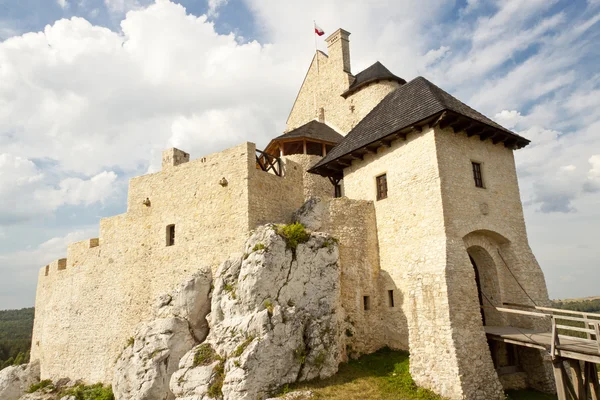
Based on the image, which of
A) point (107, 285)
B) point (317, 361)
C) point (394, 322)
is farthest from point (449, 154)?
point (107, 285)

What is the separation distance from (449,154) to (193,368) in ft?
35.7

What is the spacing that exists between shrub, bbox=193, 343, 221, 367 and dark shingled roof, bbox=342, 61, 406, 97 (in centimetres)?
1585

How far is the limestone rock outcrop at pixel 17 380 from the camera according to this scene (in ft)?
72.8

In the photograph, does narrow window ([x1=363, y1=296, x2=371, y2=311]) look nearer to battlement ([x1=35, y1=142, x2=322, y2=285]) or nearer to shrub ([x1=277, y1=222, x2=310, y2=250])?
shrub ([x1=277, y1=222, x2=310, y2=250])

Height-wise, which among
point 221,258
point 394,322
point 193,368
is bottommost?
point 193,368

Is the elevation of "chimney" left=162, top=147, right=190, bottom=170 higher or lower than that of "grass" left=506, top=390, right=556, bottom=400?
higher

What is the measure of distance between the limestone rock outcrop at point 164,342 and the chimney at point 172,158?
5831 mm

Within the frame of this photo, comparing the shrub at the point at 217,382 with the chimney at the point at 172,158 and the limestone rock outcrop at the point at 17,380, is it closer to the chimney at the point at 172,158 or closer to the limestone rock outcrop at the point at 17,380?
the chimney at the point at 172,158

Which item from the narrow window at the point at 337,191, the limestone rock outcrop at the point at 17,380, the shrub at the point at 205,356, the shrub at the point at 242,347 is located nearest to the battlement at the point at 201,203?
the narrow window at the point at 337,191

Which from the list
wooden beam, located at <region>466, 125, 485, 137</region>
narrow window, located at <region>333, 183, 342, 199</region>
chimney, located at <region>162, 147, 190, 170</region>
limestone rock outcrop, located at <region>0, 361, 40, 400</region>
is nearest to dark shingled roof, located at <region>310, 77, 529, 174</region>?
wooden beam, located at <region>466, 125, 485, 137</region>

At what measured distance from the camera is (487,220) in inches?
555

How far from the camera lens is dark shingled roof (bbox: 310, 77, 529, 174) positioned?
46.1 ft

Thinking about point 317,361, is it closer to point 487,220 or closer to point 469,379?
point 469,379

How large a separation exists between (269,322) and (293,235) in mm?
3080
